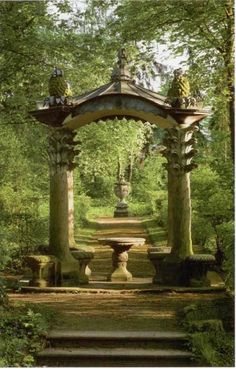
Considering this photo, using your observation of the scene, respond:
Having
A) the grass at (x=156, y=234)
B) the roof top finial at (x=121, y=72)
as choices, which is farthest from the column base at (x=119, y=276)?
the grass at (x=156, y=234)

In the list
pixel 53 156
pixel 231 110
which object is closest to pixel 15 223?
pixel 53 156

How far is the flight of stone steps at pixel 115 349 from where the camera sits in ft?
24.2

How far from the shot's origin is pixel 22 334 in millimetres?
7785

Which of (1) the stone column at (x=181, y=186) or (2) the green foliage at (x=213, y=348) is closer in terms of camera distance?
(2) the green foliage at (x=213, y=348)

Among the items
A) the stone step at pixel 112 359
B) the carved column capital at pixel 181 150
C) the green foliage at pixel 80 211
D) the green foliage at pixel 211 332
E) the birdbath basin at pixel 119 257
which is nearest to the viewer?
the green foliage at pixel 211 332

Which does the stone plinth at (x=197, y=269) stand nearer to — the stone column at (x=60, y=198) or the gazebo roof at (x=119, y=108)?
the stone column at (x=60, y=198)

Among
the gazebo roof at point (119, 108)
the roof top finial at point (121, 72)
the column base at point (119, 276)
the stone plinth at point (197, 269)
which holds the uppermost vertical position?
the roof top finial at point (121, 72)

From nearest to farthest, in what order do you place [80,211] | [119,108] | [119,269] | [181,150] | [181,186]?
1. [181,186]
2. [181,150]
3. [119,108]
4. [119,269]
5. [80,211]

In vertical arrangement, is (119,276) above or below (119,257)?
below

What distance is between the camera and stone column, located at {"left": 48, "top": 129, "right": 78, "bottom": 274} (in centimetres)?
1197

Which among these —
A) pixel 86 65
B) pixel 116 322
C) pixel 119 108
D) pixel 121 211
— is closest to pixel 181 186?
pixel 119 108

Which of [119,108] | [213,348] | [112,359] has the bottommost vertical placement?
[112,359]

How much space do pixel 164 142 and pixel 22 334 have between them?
5810 mm

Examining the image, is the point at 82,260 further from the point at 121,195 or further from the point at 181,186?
the point at 121,195
